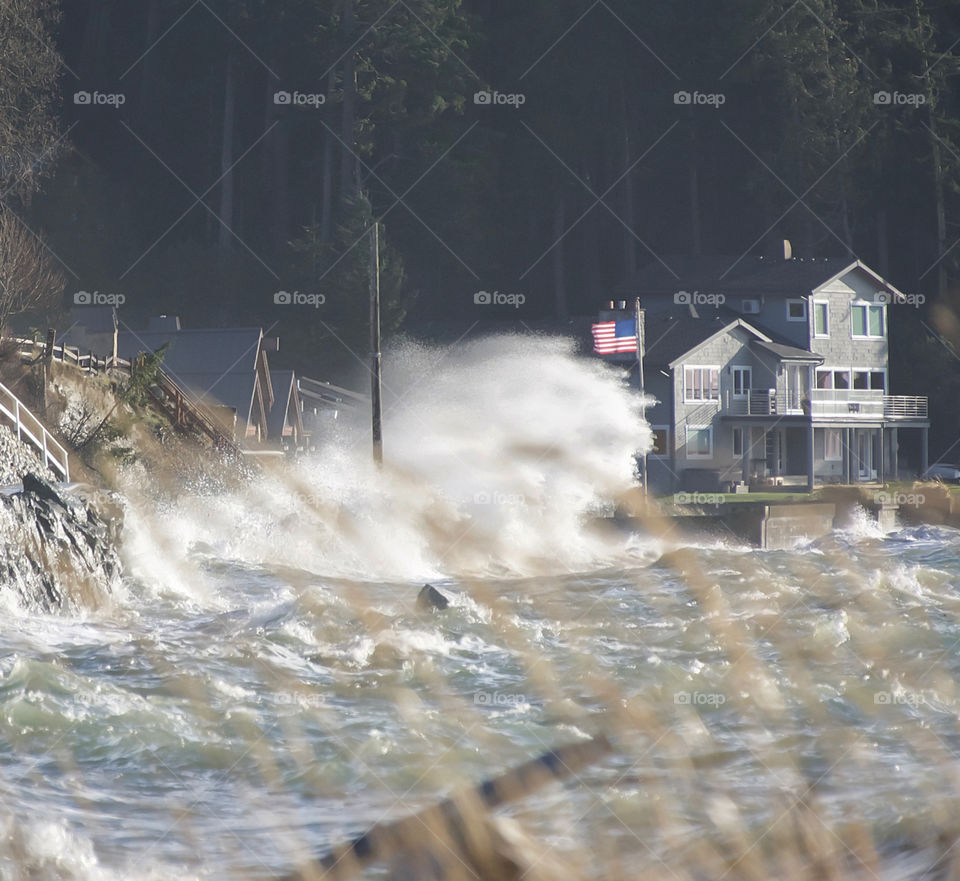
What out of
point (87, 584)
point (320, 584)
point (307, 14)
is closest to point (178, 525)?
point (320, 584)

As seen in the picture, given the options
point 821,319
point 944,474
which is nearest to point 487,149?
point 821,319

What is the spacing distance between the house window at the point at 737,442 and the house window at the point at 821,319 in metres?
7.27

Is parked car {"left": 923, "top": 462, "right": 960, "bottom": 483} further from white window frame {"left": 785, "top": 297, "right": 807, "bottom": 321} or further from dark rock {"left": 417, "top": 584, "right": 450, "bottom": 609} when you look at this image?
dark rock {"left": 417, "top": 584, "right": 450, "bottom": 609}

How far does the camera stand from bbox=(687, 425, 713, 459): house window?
187 feet

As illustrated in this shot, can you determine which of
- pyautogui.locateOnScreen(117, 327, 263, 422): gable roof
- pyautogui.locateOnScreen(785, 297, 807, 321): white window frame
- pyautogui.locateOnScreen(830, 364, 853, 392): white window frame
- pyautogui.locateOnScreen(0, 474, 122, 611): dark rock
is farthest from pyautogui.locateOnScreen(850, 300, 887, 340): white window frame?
pyautogui.locateOnScreen(0, 474, 122, 611): dark rock

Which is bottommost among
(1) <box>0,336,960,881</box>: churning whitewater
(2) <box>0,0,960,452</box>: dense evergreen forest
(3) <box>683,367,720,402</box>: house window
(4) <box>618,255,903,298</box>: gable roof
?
(1) <box>0,336,960,881</box>: churning whitewater

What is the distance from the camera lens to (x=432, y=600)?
2091cm

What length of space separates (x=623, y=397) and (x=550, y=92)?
1485 inches

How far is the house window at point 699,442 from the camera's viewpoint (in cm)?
5694

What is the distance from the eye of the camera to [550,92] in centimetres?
7612

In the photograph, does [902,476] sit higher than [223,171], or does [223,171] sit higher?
[223,171]

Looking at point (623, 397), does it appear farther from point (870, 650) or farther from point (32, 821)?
point (32, 821)

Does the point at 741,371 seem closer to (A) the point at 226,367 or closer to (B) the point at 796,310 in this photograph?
(B) the point at 796,310

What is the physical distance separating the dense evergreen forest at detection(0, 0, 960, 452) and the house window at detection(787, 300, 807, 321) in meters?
11.6
